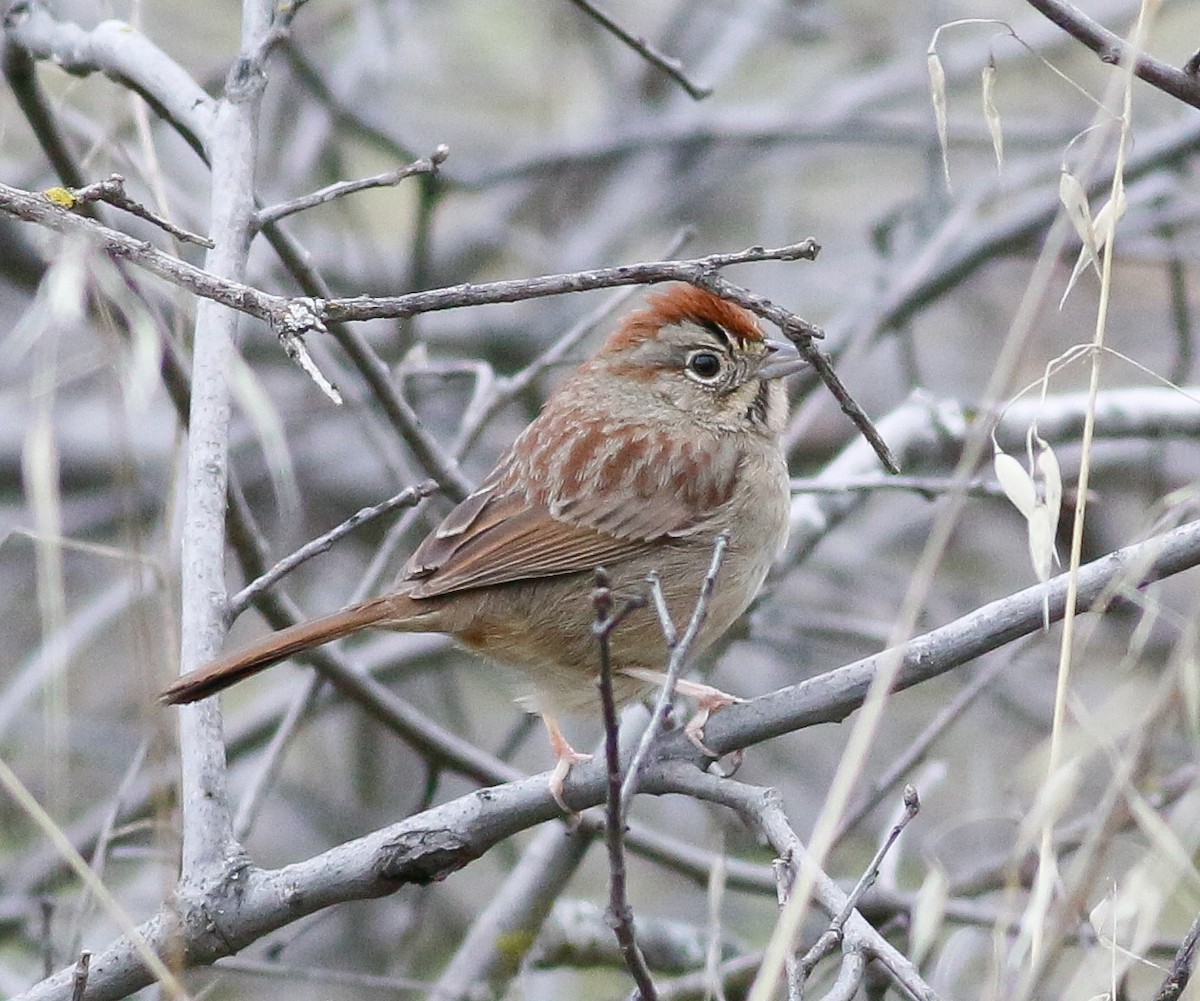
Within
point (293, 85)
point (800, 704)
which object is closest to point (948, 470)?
point (800, 704)

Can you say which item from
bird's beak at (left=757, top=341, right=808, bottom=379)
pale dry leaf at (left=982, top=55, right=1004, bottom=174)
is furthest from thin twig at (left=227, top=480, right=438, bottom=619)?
bird's beak at (left=757, top=341, right=808, bottom=379)

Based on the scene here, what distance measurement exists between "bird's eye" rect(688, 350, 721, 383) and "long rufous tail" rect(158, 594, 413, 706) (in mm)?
1056

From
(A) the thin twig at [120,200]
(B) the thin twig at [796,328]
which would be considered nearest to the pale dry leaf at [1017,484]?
(B) the thin twig at [796,328]

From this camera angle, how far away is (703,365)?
158 inches

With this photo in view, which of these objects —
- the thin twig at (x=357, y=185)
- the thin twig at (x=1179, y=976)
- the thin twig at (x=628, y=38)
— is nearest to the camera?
the thin twig at (x=1179, y=976)

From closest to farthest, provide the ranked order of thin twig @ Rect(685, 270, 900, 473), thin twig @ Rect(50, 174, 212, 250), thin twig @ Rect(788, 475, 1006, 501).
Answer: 1. thin twig @ Rect(50, 174, 212, 250)
2. thin twig @ Rect(685, 270, 900, 473)
3. thin twig @ Rect(788, 475, 1006, 501)

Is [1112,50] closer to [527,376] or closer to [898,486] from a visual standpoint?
[898,486]

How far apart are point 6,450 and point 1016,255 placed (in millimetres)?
3467

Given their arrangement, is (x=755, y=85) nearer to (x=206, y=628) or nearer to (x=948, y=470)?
(x=948, y=470)

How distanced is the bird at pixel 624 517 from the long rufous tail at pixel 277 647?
0.03 feet

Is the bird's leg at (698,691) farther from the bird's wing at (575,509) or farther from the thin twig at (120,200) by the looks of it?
the thin twig at (120,200)

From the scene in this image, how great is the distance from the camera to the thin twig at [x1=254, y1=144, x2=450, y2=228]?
247cm

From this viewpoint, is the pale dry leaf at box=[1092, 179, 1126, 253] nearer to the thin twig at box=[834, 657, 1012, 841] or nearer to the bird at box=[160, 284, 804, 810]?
the bird at box=[160, 284, 804, 810]

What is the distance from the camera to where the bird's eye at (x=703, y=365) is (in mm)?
4008
